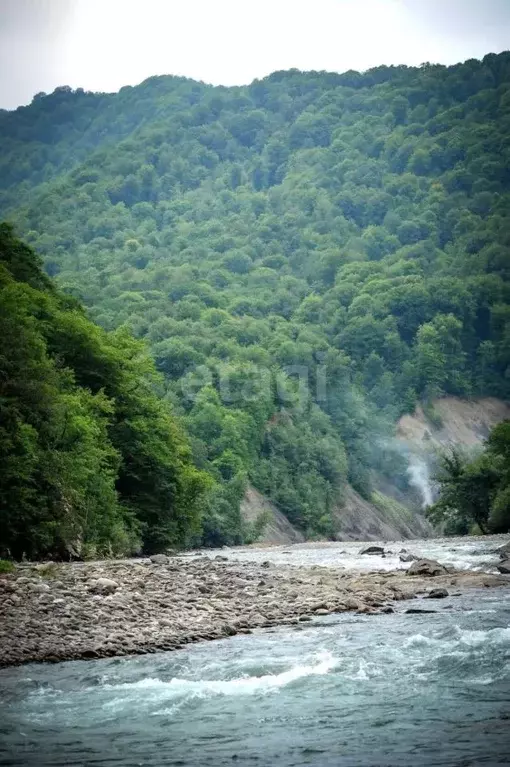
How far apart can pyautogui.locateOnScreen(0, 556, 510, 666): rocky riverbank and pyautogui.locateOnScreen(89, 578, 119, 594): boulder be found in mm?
53

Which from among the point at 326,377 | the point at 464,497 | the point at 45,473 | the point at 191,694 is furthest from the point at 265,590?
the point at 326,377

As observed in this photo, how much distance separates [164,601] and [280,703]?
10390mm

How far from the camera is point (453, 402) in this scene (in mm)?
181125

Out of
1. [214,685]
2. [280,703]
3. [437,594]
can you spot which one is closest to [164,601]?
[214,685]

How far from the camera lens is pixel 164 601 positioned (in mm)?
28453

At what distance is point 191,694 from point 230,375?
344 ft

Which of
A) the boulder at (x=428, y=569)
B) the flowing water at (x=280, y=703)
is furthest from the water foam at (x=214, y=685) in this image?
the boulder at (x=428, y=569)

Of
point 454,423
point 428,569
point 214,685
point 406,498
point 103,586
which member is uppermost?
point 454,423

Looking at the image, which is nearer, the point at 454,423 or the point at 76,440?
the point at 76,440

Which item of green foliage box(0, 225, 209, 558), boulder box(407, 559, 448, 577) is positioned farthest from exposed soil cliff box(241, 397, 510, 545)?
boulder box(407, 559, 448, 577)

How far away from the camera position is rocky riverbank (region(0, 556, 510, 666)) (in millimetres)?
23188

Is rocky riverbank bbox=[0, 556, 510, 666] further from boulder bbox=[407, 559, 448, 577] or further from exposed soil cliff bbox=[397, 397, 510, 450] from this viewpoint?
exposed soil cliff bbox=[397, 397, 510, 450]

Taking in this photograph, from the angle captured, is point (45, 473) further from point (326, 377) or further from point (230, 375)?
point (326, 377)

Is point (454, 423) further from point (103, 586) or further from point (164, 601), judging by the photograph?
point (164, 601)
